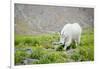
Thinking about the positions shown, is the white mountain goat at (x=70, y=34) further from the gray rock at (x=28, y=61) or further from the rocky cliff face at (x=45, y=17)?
the gray rock at (x=28, y=61)

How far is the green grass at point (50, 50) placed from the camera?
6.89ft

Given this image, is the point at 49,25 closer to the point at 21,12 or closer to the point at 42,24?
the point at 42,24

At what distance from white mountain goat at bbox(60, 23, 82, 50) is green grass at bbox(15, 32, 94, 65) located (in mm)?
51

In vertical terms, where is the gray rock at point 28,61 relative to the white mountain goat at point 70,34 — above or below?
below

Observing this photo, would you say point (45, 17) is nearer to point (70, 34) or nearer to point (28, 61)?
point (70, 34)

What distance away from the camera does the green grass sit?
210cm

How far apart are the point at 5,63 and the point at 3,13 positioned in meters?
0.51

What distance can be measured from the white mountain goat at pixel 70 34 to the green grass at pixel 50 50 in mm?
51

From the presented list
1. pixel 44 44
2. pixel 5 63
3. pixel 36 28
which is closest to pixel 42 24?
pixel 36 28

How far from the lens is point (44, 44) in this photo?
218cm

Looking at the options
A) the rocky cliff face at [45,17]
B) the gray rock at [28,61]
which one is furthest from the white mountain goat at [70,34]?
the gray rock at [28,61]

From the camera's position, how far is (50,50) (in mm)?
2197

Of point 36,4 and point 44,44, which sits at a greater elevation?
point 36,4

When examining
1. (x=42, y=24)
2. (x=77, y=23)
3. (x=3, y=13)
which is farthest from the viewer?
(x=77, y=23)
